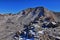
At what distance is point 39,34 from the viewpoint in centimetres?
3108

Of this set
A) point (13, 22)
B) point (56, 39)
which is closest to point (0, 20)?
point (13, 22)

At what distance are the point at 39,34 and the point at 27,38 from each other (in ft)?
8.21

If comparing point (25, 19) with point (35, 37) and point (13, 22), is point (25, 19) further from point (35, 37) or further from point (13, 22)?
point (35, 37)

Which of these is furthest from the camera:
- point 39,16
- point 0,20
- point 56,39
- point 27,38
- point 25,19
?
point 0,20

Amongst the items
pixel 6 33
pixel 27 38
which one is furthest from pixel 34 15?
pixel 27 38

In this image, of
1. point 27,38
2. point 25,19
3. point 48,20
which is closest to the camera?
point 27,38

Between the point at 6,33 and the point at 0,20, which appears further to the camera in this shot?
the point at 0,20

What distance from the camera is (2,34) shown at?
39938 mm

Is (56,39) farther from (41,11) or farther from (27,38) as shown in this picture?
(41,11)

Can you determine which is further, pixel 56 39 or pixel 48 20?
pixel 48 20

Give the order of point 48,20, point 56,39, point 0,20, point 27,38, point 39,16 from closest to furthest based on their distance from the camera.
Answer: point 56,39 < point 27,38 < point 48,20 < point 39,16 < point 0,20

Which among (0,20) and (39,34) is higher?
(0,20)

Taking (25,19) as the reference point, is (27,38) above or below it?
below

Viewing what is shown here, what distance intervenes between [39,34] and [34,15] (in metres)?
14.8
